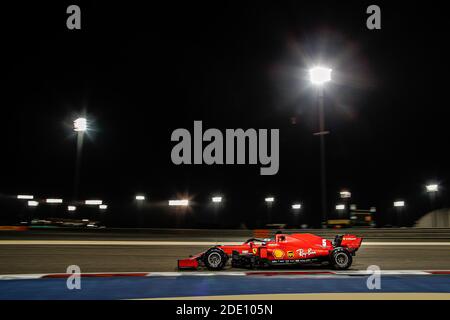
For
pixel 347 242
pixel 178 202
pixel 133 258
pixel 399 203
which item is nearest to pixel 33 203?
pixel 178 202

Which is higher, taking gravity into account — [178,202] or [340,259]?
[178,202]

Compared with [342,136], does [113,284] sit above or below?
below

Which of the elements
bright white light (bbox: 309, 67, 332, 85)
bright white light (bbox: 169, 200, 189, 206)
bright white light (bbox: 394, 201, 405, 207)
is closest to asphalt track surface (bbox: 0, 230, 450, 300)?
bright white light (bbox: 309, 67, 332, 85)

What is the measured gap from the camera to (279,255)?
8.65 m

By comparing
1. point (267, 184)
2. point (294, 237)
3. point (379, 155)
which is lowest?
point (294, 237)

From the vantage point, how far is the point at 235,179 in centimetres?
4178

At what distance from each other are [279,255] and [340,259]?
1.28 meters

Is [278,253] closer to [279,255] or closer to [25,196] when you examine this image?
[279,255]

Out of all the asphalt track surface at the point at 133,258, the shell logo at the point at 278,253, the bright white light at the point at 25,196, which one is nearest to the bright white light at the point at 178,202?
the bright white light at the point at 25,196

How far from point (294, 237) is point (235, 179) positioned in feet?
108

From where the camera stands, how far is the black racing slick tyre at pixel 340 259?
870 cm

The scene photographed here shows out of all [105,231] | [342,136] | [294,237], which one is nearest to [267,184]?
[342,136]
